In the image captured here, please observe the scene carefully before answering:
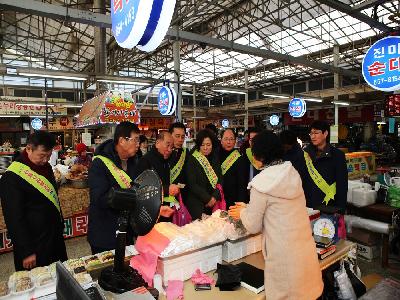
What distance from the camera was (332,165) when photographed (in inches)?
137

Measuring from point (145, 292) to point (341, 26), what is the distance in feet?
47.7

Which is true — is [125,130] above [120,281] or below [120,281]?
above

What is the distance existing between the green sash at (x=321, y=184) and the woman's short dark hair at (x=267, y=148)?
192 centimetres

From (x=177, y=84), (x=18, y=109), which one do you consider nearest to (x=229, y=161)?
(x=177, y=84)

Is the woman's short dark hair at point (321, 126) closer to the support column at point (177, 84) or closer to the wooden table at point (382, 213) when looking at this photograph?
the wooden table at point (382, 213)

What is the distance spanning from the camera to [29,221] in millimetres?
2400

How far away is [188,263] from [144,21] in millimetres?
1712

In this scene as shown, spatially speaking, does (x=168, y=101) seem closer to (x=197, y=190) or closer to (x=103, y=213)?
(x=197, y=190)

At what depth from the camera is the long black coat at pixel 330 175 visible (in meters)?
3.40

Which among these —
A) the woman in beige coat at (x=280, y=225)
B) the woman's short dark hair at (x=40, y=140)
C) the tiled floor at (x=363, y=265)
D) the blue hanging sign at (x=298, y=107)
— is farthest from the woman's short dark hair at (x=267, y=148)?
the blue hanging sign at (x=298, y=107)

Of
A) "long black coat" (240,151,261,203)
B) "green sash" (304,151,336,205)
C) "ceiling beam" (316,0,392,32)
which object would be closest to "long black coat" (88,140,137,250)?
"long black coat" (240,151,261,203)

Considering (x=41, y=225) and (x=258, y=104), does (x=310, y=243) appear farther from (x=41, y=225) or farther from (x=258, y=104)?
(x=258, y=104)

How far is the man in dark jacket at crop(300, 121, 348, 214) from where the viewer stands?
3.40 m

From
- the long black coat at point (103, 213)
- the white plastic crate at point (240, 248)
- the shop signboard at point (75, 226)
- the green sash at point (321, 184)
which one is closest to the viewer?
the white plastic crate at point (240, 248)
